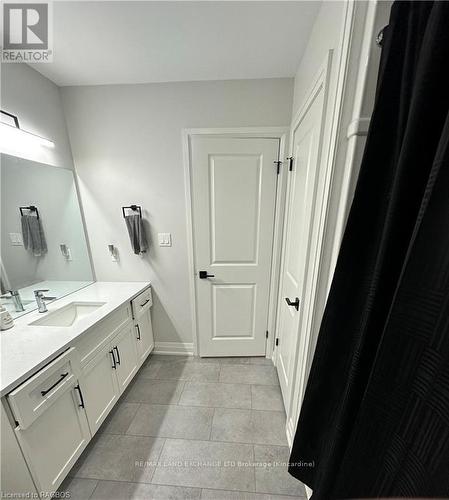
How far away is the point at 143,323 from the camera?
1826mm

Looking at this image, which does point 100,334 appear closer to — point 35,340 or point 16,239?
point 35,340

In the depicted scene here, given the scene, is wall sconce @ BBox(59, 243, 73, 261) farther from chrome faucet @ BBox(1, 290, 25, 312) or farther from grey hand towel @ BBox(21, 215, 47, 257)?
chrome faucet @ BBox(1, 290, 25, 312)

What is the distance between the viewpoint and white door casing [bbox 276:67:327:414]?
3.21ft

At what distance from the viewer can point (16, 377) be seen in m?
0.79

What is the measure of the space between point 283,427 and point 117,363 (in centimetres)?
130

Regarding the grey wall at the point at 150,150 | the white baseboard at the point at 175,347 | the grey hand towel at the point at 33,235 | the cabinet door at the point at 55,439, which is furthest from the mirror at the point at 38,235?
the white baseboard at the point at 175,347

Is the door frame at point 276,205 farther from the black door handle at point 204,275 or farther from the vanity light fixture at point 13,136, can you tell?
the vanity light fixture at point 13,136

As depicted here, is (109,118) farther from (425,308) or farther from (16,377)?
(425,308)

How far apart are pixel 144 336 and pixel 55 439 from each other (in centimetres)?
89

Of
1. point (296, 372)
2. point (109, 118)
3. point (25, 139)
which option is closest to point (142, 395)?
point (296, 372)

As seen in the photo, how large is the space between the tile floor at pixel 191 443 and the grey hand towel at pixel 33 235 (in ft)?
4.48

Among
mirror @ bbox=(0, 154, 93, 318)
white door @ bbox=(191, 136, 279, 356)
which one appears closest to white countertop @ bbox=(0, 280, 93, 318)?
mirror @ bbox=(0, 154, 93, 318)

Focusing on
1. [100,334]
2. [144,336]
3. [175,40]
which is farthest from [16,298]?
[175,40]

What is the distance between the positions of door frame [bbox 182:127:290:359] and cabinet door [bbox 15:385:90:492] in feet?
3.35
